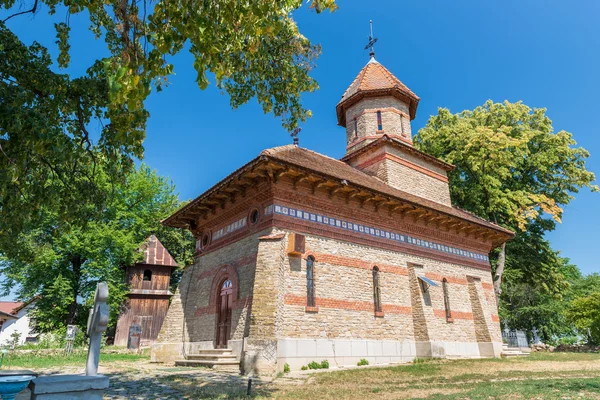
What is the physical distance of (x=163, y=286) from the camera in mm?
27062

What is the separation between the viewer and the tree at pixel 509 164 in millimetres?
23312

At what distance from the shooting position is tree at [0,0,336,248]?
4559 millimetres

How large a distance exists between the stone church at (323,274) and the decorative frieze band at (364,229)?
46 millimetres

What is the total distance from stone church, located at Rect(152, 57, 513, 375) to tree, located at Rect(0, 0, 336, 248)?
11.8 ft

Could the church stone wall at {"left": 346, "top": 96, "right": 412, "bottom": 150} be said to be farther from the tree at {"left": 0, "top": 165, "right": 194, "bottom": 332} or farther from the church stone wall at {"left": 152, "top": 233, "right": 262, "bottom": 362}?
the tree at {"left": 0, "top": 165, "right": 194, "bottom": 332}

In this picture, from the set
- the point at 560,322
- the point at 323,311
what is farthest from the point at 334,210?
the point at 560,322

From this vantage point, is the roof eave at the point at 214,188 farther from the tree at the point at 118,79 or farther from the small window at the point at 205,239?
the tree at the point at 118,79

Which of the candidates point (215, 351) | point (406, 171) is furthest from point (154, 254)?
point (406, 171)

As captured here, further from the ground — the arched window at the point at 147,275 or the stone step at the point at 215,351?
the arched window at the point at 147,275

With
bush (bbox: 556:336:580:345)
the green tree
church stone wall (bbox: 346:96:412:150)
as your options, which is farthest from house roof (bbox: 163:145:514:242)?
bush (bbox: 556:336:580:345)

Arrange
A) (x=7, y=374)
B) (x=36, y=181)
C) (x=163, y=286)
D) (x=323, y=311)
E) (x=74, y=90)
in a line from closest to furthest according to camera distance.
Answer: (x=7, y=374) → (x=74, y=90) → (x=36, y=181) → (x=323, y=311) → (x=163, y=286)

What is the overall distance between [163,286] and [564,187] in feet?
91.4

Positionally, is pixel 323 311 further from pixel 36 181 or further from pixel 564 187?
pixel 564 187

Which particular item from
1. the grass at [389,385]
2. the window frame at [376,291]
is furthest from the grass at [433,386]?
the window frame at [376,291]
